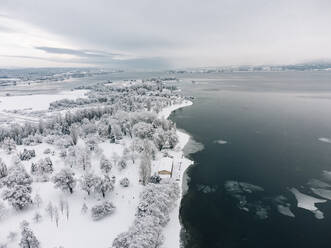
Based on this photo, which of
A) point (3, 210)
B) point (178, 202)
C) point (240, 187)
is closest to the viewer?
point (3, 210)

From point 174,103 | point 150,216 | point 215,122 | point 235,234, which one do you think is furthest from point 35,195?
point 174,103

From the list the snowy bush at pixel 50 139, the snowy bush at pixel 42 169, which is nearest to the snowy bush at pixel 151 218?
the snowy bush at pixel 42 169

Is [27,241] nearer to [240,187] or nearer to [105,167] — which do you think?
[105,167]

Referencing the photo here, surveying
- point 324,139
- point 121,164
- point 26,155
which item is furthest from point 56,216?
point 324,139

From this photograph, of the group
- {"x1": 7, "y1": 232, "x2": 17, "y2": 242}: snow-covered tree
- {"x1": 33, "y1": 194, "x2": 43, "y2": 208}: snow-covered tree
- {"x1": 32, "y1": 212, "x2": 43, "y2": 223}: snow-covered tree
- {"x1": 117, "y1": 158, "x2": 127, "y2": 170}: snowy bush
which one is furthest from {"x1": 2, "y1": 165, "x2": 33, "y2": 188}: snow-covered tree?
{"x1": 117, "y1": 158, "x2": 127, "y2": 170}: snowy bush

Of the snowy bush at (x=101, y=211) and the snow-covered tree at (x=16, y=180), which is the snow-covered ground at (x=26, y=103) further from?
the snowy bush at (x=101, y=211)

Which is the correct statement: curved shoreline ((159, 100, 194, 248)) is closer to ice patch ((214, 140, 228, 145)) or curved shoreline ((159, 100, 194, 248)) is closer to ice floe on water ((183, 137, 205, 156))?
ice floe on water ((183, 137, 205, 156))
